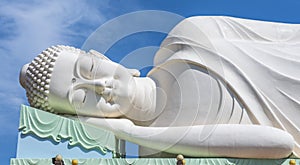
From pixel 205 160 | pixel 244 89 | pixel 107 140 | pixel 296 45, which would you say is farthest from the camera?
pixel 296 45

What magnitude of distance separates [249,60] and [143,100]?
111 cm

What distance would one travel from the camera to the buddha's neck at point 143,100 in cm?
474

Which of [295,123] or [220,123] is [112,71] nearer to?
[220,123]

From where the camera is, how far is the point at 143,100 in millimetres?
4773

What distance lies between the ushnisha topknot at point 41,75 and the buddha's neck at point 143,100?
1.44ft

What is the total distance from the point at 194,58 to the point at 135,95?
26.3 inches

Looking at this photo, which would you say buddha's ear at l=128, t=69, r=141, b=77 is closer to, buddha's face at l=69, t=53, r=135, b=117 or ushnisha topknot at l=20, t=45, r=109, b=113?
buddha's face at l=69, t=53, r=135, b=117

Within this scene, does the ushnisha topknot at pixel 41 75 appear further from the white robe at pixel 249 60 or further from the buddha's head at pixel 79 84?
the white robe at pixel 249 60

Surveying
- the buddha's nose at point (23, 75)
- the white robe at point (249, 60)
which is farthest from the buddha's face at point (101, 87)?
→ the buddha's nose at point (23, 75)

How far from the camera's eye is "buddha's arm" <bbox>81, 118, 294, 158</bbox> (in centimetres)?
409

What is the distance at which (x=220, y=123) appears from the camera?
14.9 ft

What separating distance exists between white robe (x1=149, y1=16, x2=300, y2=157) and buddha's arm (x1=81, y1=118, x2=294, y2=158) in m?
0.43

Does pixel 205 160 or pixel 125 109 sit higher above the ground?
pixel 125 109

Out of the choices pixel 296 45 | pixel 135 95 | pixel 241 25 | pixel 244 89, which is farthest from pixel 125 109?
pixel 296 45
